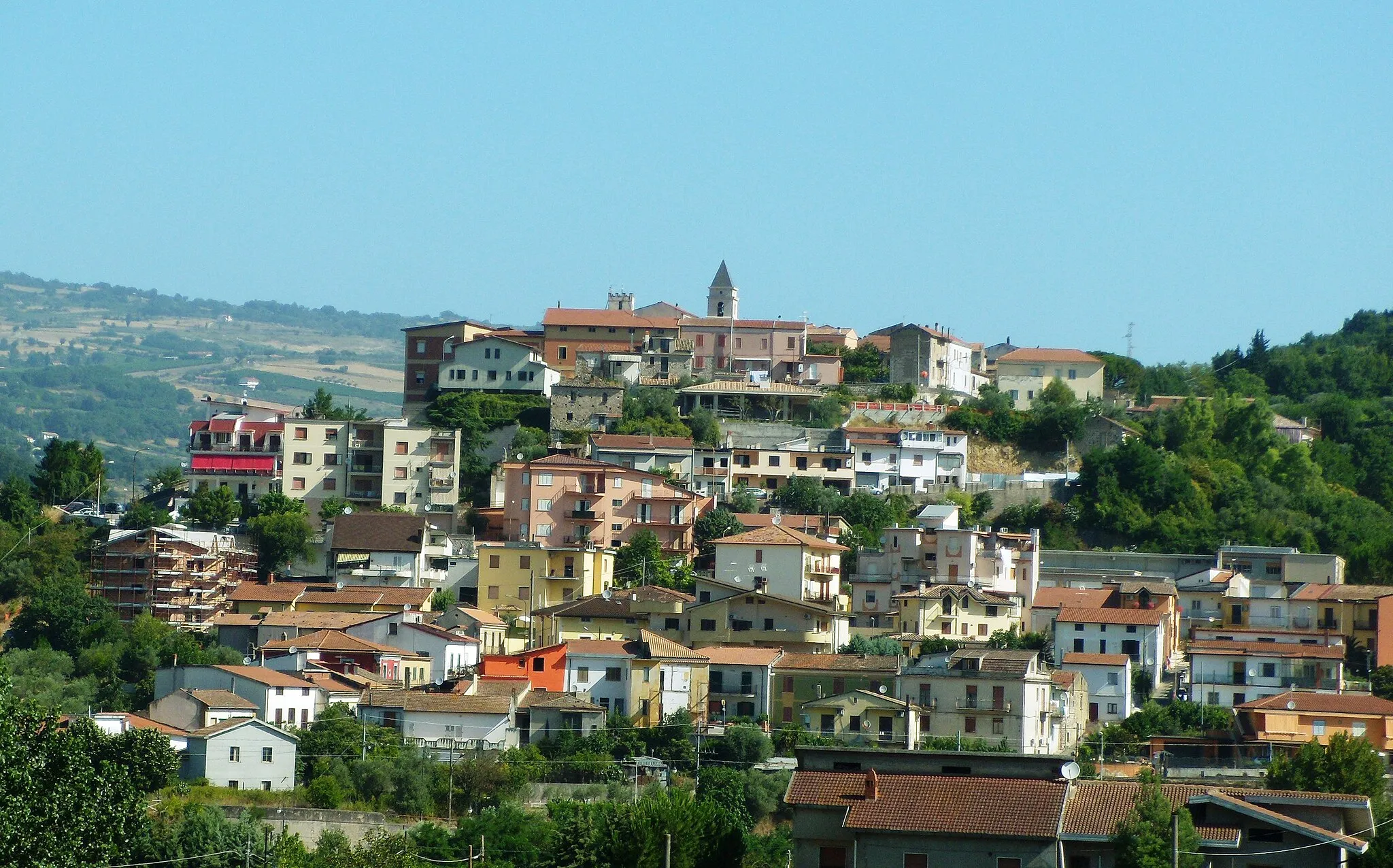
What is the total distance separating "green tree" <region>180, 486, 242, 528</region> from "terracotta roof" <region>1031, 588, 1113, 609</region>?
25.2 m

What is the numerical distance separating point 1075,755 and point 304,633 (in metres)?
20.5

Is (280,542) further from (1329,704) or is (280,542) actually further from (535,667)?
(1329,704)

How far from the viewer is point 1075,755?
47469 mm

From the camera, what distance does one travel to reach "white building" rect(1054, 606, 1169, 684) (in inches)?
2211

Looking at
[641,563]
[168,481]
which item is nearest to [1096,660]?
[641,563]

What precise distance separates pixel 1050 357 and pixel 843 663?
35516 millimetres

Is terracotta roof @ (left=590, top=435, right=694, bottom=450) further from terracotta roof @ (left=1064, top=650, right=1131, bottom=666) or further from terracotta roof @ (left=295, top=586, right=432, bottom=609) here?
terracotta roof @ (left=1064, top=650, right=1131, bottom=666)

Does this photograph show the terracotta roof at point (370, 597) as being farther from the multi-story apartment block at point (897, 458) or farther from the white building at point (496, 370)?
the multi-story apartment block at point (897, 458)

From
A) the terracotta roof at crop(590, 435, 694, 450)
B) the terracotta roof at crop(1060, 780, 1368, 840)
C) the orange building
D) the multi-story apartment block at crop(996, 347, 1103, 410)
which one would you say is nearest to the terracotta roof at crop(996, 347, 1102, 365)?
the multi-story apartment block at crop(996, 347, 1103, 410)

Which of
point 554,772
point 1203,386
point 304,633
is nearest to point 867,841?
point 554,772

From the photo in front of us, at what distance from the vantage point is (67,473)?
7206cm

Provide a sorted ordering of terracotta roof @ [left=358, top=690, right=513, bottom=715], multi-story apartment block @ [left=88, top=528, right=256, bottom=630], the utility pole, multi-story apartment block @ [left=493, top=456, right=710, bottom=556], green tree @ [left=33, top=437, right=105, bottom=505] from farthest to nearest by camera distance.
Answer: green tree @ [left=33, top=437, right=105, bottom=505]
multi-story apartment block @ [left=493, top=456, right=710, bottom=556]
multi-story apartment block @ [left=88, top=528, right=256, bottom=630]
terracotta roof @ [left=358, top=690, right=513, bottom=715]
the utility pole

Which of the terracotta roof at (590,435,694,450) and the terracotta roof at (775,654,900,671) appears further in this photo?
the terracotta roof at (590,435,694,450)

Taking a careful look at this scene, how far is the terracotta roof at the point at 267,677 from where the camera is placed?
160ft
